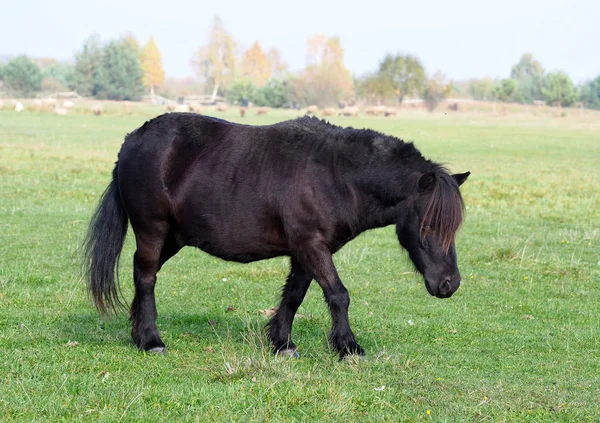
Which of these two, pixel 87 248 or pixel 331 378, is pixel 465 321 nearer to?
pixel 331 378

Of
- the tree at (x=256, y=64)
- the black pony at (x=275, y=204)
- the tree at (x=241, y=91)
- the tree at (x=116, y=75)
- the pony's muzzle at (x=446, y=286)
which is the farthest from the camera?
the tree at (x=256, y=64)

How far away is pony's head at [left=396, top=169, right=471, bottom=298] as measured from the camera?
5.93 m

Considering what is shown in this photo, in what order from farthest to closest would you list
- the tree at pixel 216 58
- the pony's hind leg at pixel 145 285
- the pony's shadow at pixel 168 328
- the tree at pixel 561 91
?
the tree at pixel 216 58 → the tree at pixel 561 91 → the pony's shadow at pixel 168 328 → the pony's hind leg at pixel 145 285

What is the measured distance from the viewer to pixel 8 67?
298 feet

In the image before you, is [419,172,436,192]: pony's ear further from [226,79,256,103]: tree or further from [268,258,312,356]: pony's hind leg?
[226,79,256,103]: tree

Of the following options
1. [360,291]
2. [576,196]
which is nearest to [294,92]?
[576,196]

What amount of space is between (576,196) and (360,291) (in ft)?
38.9

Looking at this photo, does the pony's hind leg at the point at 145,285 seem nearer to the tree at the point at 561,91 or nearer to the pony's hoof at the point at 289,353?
the pony's hoof at the point at 289,353

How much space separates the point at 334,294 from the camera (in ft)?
20.2

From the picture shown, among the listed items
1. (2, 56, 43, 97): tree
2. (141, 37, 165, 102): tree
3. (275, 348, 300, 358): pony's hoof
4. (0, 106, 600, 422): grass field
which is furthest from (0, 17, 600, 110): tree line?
(275, 348, 300, 358): pony's hoof

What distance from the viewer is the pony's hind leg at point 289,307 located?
673 centimetres

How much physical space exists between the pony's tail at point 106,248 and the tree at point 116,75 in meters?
90.8

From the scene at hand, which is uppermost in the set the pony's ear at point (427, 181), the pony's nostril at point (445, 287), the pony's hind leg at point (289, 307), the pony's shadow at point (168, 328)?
the pony's ear at point (427, 181)

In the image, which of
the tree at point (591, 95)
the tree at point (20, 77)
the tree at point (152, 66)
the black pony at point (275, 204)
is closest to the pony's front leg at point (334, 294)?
the black pony at point (275, 204)
